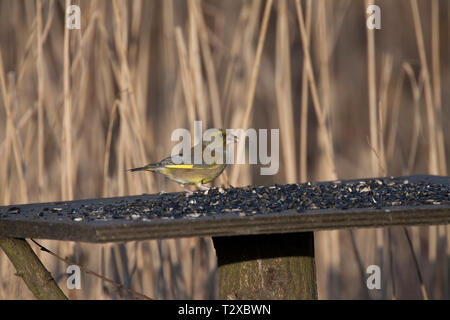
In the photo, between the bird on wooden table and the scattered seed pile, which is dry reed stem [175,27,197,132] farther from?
the scattered seed pile

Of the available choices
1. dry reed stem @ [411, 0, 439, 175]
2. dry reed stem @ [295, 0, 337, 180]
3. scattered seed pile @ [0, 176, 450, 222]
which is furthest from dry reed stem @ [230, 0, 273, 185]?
dry reed stem @ [411, 0, 439, 175]

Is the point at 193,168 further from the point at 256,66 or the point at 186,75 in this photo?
the point at 256,66

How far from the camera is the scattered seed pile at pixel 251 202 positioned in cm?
219

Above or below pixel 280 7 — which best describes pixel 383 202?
below

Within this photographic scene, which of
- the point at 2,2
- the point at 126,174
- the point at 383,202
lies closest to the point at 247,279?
the point at 383,202

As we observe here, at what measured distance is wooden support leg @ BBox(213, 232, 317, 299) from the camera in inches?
89.5

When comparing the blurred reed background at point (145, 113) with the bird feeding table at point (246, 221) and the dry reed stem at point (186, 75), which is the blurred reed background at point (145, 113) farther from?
the bird feeding table at point (246, 221)

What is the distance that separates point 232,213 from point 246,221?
16 centimetres

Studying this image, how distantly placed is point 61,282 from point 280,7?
6.26 ft

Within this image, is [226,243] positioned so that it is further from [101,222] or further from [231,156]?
[231,156]

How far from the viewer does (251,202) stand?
2.37 m

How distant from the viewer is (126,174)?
3689 millimetres

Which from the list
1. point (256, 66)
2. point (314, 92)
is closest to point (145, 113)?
point (256, 66)

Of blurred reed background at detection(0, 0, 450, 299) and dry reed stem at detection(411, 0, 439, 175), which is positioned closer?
blurred reed background at detection(0, 0, 450, 299)
